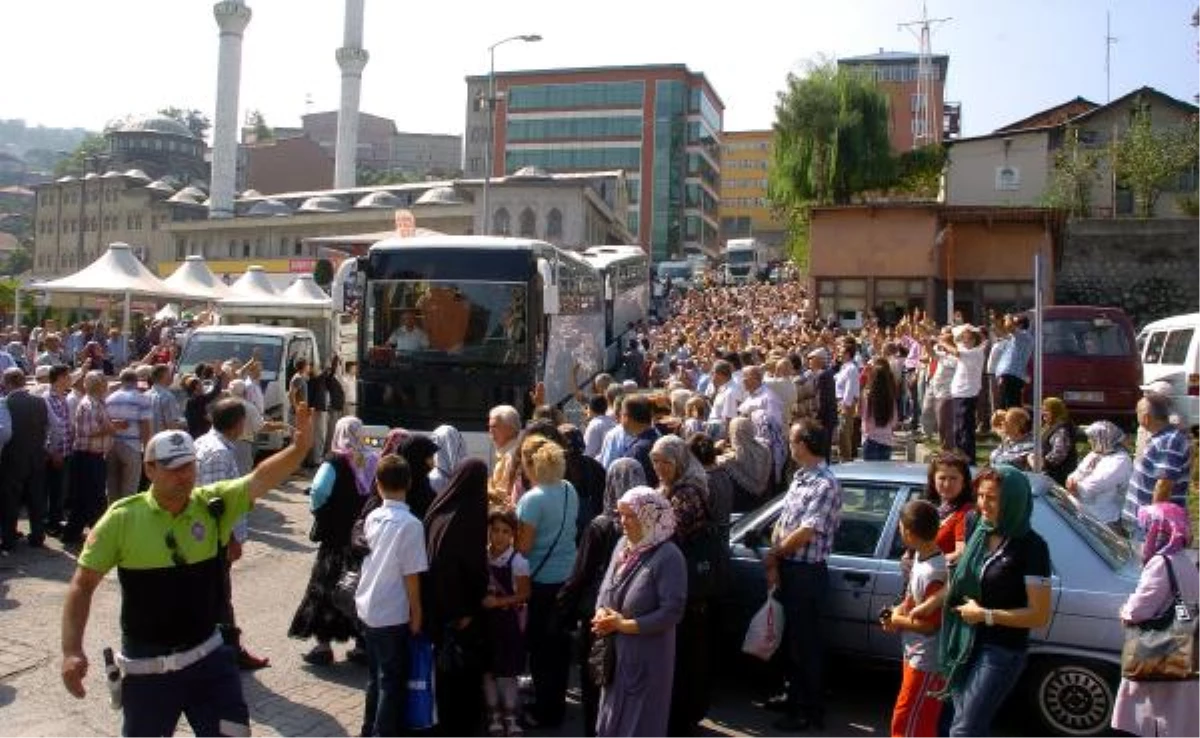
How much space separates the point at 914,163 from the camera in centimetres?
4500

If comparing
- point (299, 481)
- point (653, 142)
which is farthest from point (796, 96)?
point (653, 142)

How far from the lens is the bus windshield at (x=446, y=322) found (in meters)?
13.5

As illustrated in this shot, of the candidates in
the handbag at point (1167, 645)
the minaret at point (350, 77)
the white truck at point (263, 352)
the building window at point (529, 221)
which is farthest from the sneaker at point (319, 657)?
the minaret at point (350, 77)

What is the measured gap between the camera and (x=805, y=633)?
6.58 meters

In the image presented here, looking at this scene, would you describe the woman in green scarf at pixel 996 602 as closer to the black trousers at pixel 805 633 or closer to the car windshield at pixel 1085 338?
the black trousers at pixel 805 633

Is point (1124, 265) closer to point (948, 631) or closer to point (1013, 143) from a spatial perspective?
point (1013, 143)

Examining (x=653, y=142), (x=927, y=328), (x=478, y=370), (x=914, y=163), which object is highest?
(x=653, y=142)

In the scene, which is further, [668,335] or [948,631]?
[668,335]

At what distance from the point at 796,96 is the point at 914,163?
590cm

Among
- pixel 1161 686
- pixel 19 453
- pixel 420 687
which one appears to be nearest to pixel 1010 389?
pixel 1161 686

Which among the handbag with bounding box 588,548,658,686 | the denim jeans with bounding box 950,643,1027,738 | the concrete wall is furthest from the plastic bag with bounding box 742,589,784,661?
the concrete wall

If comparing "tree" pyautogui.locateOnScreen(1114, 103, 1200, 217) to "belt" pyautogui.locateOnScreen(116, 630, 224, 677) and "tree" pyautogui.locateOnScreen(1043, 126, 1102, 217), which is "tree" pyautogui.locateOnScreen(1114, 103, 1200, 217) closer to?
"tree" pyautogui.locateOnScreen(1043, 126, 1102, 217)

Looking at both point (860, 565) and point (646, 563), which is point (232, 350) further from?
point (646, 563)

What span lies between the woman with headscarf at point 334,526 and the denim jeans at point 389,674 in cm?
114
